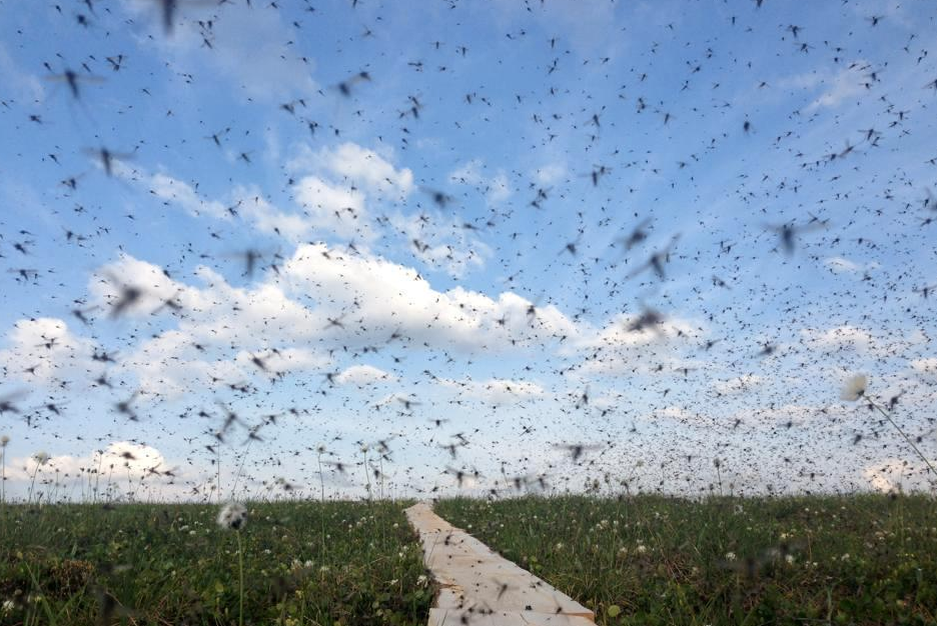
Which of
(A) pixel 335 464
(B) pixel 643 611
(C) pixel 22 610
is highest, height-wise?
(A) pixel 335 464

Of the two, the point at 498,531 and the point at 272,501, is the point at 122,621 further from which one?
the point at 272,501

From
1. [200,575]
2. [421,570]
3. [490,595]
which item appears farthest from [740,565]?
[200,575]

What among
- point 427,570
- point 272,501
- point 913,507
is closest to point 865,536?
point 913,507

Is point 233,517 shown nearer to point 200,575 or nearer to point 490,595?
point 490,595

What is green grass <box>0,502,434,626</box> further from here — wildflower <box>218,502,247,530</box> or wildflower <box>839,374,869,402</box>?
wildflower <box>839,374,869,402</box>

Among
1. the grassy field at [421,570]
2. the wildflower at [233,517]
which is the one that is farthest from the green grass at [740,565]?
the wildflower at [233,517]

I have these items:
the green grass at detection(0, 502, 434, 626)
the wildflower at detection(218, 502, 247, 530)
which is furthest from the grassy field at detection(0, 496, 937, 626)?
the wildflower at detection(218, 502, 247, 530)
